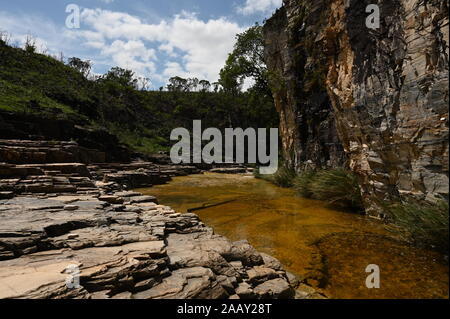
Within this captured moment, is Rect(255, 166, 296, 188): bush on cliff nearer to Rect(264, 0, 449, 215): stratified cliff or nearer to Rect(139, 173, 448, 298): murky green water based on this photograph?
Rect(264, 0, 449, 215): stratified cliff

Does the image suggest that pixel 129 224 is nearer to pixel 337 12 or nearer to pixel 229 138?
pixel 337 12

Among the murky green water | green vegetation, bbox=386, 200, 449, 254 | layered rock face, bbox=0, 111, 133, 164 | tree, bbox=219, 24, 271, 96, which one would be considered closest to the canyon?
the murky green water

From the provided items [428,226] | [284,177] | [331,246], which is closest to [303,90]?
[284,177]

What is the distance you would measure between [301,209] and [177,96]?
52780 mm

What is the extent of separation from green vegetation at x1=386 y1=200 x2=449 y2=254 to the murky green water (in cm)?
9

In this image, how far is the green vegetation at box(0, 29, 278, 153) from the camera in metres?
21.4

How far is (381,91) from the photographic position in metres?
4.67

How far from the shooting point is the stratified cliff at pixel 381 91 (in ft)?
9.71

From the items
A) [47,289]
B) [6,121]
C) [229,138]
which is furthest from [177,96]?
[47,289]

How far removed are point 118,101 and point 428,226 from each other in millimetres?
43019

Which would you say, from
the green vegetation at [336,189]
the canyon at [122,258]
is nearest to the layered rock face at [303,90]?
the green vegetation at [336,189]

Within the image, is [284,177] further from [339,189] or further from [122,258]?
[122,258]

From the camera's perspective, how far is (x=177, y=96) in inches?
2207

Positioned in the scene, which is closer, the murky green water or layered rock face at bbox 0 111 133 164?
the murky green water
